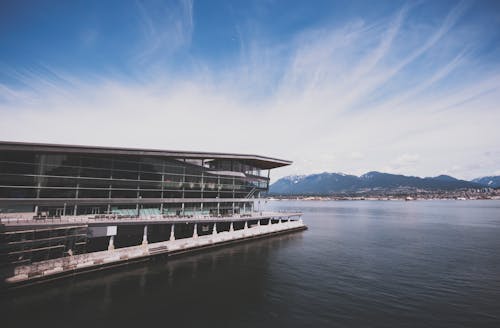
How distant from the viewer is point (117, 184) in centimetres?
5644

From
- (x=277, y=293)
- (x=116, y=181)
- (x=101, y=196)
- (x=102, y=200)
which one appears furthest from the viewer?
(x=116, y=181)

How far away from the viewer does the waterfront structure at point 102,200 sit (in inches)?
1647

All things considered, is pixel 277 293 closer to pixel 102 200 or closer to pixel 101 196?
pixel 102 200

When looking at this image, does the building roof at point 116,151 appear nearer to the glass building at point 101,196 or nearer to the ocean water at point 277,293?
the glass building at point 101,196

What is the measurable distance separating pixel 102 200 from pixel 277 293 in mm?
39828

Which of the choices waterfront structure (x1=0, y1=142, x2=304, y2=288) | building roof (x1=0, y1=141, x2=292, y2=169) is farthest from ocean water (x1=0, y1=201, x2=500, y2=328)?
building roof (x1=0, y1=141, x2=292, y2=169)

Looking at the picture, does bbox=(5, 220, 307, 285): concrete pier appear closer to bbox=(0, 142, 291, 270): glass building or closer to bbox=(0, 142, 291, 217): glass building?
bbox=(0, 142, 291, 270): glass building

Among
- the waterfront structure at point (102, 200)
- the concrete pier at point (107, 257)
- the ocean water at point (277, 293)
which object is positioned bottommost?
the ocean water at point (277, 293)

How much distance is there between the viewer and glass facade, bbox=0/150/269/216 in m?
Result: 47.3

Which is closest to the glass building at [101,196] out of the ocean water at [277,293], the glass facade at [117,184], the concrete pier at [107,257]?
the glass facade at [117,184]

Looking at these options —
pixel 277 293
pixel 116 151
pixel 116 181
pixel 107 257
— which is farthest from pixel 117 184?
pixel 277 293

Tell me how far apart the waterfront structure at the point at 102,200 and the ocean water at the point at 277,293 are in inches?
→ 267

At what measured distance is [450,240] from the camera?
72125 mm

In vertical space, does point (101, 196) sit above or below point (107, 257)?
above
